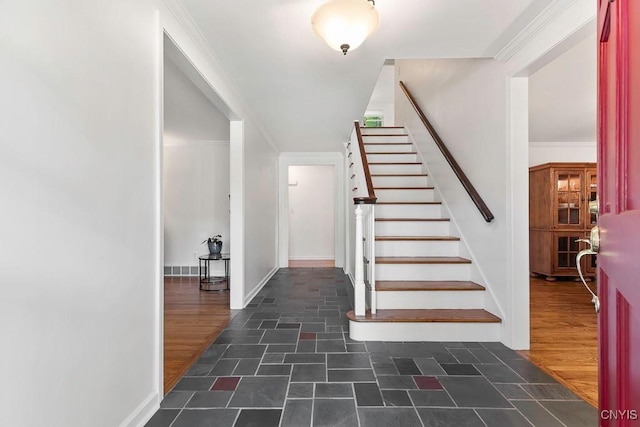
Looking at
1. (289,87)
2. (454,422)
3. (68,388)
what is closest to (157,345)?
(68,388)

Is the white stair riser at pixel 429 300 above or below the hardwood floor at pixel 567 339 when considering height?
above

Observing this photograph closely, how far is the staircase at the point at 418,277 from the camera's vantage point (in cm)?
238

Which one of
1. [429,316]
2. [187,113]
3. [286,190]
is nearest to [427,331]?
[429,316]

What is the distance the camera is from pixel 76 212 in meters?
1.06

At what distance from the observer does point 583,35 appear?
5.82 ft

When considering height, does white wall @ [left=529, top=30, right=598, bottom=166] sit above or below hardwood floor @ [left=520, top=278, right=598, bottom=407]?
above

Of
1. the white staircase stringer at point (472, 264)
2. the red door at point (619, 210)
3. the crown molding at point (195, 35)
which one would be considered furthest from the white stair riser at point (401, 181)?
the red door at point (619, 210)

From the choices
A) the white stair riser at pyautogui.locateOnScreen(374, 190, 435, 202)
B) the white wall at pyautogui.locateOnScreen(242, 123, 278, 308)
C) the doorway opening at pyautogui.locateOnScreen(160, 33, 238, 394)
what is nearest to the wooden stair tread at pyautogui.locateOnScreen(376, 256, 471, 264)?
the white stair riser at pyautogui.locateOnScreen(374, 190, 435, 202)

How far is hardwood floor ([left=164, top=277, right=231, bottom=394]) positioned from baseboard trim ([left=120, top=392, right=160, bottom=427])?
17cm

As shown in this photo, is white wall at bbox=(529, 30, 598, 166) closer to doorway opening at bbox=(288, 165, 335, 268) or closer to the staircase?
the staircase

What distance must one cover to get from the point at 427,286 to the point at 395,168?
6.90 feet

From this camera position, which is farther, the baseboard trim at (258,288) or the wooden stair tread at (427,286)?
the baseboard trim at (258,288)

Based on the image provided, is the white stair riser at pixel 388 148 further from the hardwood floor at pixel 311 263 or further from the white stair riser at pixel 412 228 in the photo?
the hardwood floor at pixel 311 263

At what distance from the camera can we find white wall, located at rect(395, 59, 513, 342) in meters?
2.39
